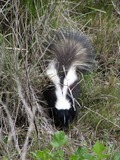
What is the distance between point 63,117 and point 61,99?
0.17 m

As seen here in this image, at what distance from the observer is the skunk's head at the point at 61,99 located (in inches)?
183

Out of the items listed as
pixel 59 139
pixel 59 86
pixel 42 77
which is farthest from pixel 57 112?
pixel 59 139

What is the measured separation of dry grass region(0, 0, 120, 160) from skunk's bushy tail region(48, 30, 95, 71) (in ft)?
0.37

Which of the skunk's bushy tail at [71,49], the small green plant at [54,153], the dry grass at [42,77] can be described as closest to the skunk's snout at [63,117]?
the dry grass at [42,77]

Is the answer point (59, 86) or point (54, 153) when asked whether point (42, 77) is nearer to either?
point (59, 86)

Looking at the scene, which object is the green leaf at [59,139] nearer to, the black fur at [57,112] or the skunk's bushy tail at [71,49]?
the black fur at [57,112]

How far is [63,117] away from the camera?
4.64 m

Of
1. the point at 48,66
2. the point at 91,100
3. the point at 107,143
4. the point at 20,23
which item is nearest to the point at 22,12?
the point at 20,23

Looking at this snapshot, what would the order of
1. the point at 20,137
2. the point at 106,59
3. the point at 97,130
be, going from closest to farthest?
the point at 20,137 < the point at 97,130 < the point at 106,59

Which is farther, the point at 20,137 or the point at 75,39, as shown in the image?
the point at 75,39

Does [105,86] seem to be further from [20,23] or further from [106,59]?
[20,23]

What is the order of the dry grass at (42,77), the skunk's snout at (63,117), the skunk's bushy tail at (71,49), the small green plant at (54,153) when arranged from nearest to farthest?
the small green plant at (54,153), the dry grass at (42,77), the skunk's snout at (63,117), the skunk's bushy tail at (71,49)

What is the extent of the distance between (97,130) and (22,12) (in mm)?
1294

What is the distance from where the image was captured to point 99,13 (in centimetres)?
570
